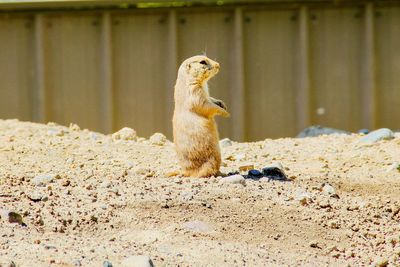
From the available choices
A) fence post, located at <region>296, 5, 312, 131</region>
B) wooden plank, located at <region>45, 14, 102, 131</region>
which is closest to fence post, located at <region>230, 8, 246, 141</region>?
fence post, located at <region>296, 5, 312, 131</region>

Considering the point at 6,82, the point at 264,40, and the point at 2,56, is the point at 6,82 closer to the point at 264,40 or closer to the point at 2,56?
the point at 2,56

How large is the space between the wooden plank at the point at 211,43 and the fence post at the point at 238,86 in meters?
0.05

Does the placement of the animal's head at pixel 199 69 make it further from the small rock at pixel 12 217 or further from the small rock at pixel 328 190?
the small rock at pixel 12 217

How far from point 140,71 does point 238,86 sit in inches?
42.4

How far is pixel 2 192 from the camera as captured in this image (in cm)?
708

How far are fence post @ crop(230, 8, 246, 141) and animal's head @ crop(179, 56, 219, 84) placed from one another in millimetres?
3513

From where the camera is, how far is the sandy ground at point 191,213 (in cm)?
616

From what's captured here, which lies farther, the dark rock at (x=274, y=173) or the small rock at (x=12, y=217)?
the dark rock at (x=274, y=173)

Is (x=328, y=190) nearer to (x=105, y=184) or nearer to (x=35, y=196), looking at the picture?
(x=105, y=184)

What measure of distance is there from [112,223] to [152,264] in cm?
91

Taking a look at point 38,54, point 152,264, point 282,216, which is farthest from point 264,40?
point 152,264

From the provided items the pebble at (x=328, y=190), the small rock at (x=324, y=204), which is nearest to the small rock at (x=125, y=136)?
the pebble at (x=328, y=190)

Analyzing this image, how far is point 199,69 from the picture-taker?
7.91 meters

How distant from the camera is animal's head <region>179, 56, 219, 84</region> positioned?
7.91 metres
